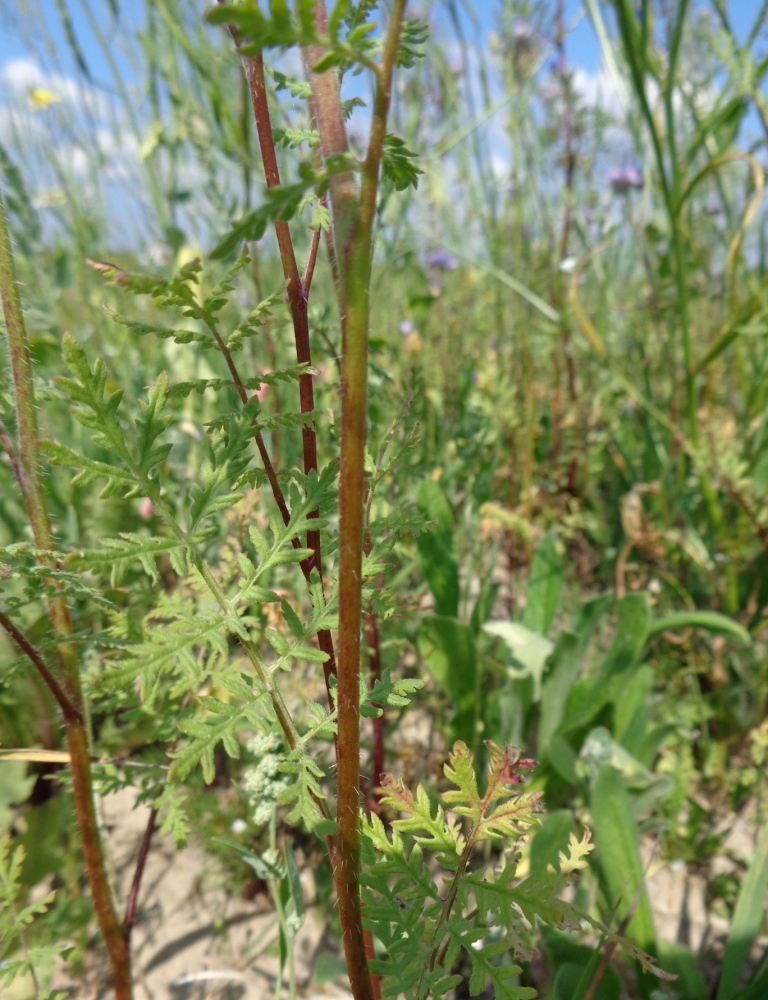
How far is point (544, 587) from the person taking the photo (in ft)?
4.78

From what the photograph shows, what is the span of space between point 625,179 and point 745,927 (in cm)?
279

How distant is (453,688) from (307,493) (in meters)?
0.87

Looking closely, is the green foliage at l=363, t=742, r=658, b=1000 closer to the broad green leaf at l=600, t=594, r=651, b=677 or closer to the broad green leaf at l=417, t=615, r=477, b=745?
the broad green leaf at l=417, t=615, r=477, b=745

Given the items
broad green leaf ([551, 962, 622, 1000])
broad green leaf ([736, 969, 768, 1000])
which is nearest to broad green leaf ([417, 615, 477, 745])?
broad green leaf ([551, 962, 622, 1000])

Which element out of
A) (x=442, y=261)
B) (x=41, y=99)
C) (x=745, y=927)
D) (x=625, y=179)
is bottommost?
(x=745, y=927)

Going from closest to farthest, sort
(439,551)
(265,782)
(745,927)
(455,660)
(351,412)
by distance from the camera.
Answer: (351,412)
(265,782)
(745,927)
(455,660)
(439,551)

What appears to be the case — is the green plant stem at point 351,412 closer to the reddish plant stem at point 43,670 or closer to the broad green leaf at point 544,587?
the reddish plant stem at point 43,670

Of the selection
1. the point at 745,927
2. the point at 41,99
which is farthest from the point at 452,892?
the point at 41,99

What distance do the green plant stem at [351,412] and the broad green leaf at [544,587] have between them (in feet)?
3.30

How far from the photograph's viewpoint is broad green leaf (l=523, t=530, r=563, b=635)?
1446mm

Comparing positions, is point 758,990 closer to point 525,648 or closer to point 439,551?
point 525,648

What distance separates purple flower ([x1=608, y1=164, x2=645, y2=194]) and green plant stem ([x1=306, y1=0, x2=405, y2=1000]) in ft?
9.15

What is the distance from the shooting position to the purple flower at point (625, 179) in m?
2.87

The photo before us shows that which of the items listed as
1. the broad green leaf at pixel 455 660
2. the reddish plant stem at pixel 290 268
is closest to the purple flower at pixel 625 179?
the broad green leaf at pixel 455 660
